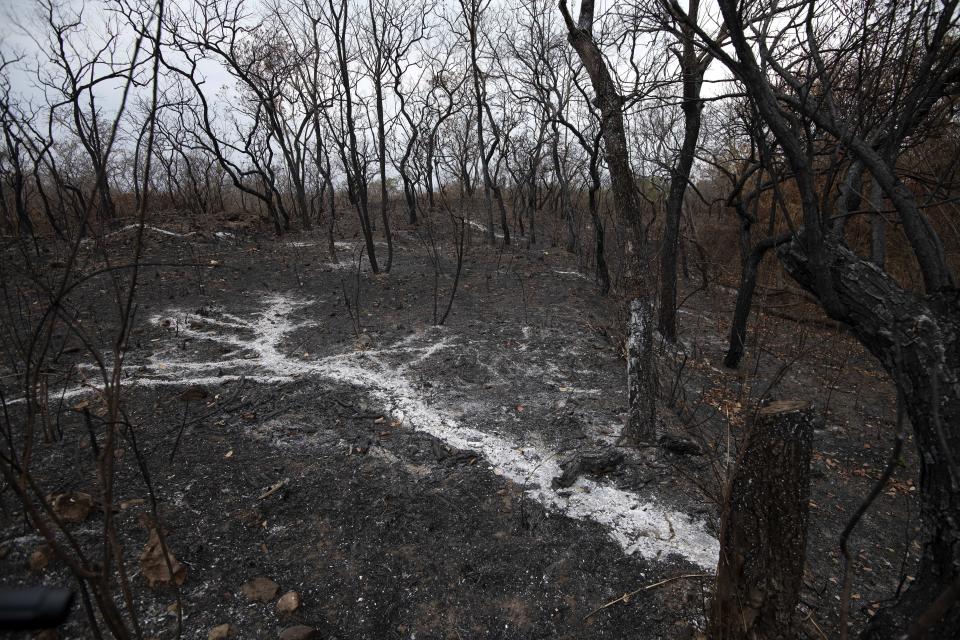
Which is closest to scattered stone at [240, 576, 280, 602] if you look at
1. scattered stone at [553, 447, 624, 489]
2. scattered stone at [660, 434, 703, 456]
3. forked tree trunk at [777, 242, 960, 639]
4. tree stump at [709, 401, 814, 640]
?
scattered stone at [553, 447, 624, 489]

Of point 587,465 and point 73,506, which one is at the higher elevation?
point 73,506

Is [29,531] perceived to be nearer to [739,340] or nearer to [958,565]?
[958,565]

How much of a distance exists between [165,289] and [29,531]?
6.64 meters

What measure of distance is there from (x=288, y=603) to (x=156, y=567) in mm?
738

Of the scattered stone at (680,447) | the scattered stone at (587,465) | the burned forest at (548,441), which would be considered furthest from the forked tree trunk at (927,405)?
the scattered stone at (680,447)

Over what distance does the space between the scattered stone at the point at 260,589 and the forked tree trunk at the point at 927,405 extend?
Result: 268cm

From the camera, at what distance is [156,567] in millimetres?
2365

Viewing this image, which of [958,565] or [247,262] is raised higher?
[247,262]

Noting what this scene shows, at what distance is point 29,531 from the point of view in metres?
2.51

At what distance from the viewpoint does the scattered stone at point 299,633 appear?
2.12m

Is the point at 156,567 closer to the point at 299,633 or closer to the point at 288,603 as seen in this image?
the point at 288,603

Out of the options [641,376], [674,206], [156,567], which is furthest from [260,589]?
[674,206]

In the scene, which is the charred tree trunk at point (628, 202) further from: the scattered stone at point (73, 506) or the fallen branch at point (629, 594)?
the scattered stone at point (73, 506)

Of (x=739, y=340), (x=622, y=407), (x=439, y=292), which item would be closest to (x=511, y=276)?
(x=439, y=292)
